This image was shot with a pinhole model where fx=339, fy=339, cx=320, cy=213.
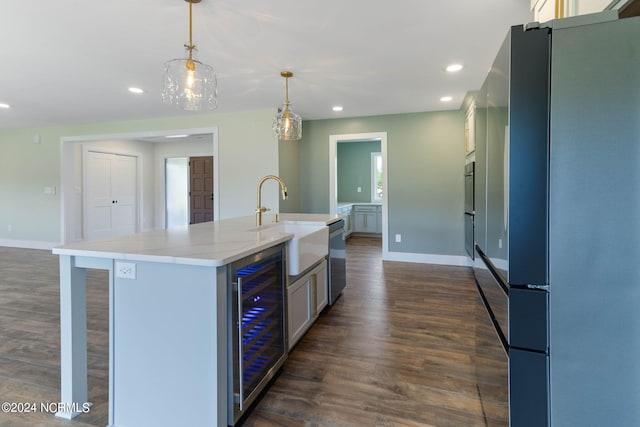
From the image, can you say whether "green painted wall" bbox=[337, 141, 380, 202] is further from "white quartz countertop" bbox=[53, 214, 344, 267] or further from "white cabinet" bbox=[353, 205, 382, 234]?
"white quartz countertop" bbox=[53, 214, 344, 267]

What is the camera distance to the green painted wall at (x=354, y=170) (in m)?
8.58

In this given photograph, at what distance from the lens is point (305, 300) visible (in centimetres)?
255

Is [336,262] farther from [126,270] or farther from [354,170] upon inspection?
[354,170]

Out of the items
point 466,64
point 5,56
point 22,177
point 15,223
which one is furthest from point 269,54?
point 15,223

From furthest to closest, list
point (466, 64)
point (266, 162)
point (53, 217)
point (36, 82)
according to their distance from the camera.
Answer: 1. point (53, 217)
2. point (266, 162)
3. point (36, 82)
4. point (466, 64)

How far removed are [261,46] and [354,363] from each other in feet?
8.48

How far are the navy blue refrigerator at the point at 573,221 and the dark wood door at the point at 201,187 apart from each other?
756cm

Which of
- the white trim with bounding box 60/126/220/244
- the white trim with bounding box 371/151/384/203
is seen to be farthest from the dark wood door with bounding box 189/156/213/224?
the white trim with bounding box 371/151/384/203

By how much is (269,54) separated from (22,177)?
6.67 meters

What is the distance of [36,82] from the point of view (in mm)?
3822

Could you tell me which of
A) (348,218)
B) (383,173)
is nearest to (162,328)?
(383,173)

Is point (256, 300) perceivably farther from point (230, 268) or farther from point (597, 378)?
point (597, 378)

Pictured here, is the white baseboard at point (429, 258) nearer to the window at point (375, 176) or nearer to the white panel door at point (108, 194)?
the window at point (375, 176)

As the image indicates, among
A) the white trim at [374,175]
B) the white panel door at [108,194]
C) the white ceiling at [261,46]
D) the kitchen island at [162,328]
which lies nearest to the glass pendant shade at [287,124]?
the white ceiling at [261,46]
